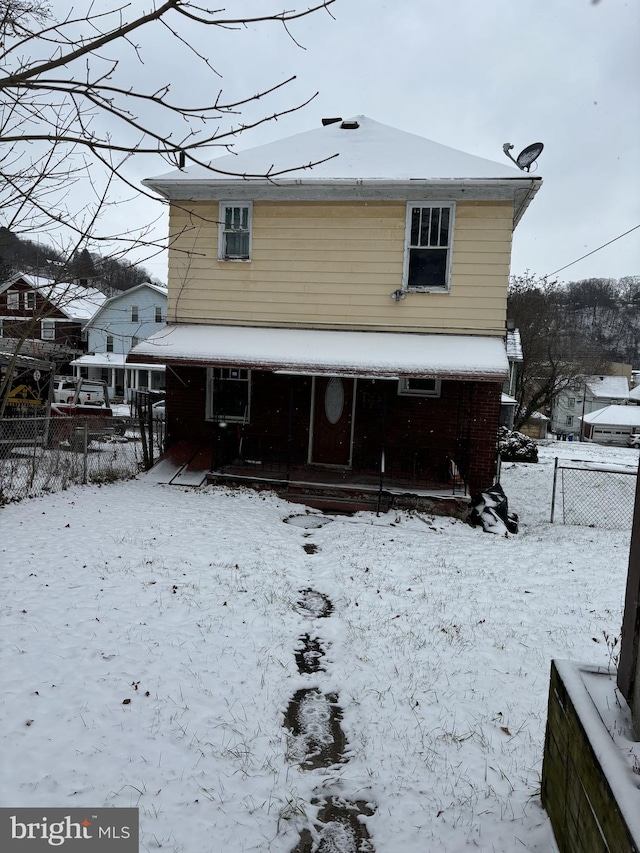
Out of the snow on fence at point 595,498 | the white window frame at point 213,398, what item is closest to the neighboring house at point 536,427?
the snow on fence at point 595,498

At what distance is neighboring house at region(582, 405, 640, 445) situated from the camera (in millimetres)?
47125

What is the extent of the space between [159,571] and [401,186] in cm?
847

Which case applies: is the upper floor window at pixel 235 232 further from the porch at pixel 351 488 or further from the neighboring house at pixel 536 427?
the neighboring house at pixel 536 427

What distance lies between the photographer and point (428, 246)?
1075 centimetres

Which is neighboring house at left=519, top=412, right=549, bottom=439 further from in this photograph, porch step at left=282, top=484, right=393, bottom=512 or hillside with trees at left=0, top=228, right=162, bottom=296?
hillside with trees at left=0, top=228, right=162, bottom=296

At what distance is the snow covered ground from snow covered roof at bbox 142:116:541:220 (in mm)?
6812

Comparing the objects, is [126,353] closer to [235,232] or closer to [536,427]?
[235,232]

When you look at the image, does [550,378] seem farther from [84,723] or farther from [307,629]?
[84,723]

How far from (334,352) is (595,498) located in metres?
7.81

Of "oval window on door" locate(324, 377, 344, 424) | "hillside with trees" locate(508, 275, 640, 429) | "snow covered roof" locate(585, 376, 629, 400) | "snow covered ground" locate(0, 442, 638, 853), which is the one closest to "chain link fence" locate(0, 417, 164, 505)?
"snow covered ground" locate(0, 442, 638, 853)

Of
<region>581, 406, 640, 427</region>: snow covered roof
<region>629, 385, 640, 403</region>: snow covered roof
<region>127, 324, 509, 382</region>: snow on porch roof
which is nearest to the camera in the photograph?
<region>127, 324, 509, 382</region>: snow on porch roof

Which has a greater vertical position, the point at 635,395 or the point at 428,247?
the point at 428,247

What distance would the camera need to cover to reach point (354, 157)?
38.1ft

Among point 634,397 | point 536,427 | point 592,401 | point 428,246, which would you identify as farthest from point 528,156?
point 634,397
